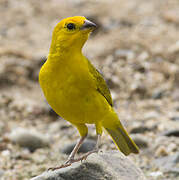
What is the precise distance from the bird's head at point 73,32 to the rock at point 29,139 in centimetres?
230

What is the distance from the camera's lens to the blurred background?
556cm

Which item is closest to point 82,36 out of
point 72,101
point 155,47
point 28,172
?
point 72,101

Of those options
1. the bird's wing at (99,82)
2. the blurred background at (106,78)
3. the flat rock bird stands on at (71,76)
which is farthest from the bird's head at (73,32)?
the blurred background at (106,78)

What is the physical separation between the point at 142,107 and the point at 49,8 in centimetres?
463

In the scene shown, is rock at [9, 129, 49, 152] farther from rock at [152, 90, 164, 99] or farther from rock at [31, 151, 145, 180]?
rock at [152, 90, 164, 99]

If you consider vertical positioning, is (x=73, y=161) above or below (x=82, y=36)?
below

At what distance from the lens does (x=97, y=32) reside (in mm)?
9289

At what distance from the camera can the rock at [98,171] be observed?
12.1ft

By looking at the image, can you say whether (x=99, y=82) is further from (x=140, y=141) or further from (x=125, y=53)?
(x=125, y=53)

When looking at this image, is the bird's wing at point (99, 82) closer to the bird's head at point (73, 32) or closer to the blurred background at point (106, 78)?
the bird's head at point (73, 32)

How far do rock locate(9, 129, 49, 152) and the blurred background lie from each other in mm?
14

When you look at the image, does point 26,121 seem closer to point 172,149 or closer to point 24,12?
point 172,149

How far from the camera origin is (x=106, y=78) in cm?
759

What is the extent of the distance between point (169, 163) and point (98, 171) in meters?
1.78
